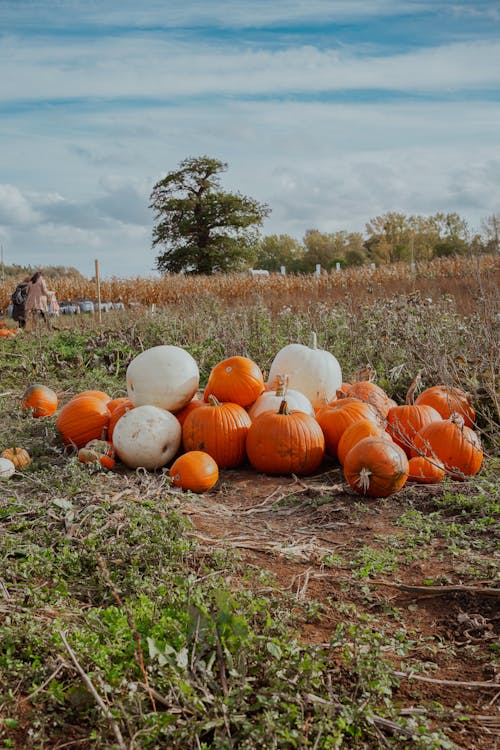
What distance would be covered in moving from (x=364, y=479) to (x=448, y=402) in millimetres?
1338

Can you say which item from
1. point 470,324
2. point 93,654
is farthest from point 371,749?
point 470,324

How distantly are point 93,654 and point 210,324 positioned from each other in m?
8.28

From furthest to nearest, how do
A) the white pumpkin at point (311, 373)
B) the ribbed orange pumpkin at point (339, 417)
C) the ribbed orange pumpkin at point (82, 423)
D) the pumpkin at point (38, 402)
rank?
1. the pumpkin at point (38, 402)
2. the white pumpkin at point (311, 373)
3. the ribbed orange pumpkin at point (82, 423)
4. the ribbed orange pumpkin at point (339, 417)

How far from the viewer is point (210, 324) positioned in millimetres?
10484

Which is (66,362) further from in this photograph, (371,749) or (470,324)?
(371,749)

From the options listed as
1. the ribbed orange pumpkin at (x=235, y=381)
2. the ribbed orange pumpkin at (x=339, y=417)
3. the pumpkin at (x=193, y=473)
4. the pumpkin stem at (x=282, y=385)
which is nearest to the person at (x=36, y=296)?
the ribbed orange pumpkin at (x=235, y=381)

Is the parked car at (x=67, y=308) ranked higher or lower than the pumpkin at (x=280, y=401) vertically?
higher

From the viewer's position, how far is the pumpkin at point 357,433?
4738mm

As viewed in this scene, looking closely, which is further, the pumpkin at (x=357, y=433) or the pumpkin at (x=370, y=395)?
the pumpkin at (x=370, y=395)

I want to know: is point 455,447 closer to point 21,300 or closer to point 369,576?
point 369,576

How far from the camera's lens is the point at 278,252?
56406 mm

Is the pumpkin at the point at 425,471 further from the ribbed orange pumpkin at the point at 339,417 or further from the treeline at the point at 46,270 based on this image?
the treeline at the point at 46,270

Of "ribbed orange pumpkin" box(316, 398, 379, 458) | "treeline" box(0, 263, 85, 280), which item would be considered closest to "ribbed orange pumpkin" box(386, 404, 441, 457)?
"ribbed orange pumpkin" box(316, 398, 379, 458)

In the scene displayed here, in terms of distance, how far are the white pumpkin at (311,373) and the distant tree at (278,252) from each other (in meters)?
49.0
